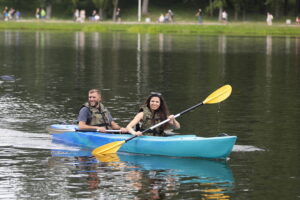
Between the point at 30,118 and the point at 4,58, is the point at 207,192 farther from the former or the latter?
the point at 4,58

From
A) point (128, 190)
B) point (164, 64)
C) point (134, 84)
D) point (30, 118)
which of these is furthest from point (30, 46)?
point (128, 190)

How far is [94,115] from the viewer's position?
1909cm

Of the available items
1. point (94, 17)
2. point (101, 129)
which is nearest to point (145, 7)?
point (94, 17)

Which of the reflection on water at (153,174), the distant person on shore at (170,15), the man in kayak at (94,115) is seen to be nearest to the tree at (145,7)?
the distant person on shore at (170,15)

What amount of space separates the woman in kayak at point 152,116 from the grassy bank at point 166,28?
6126 cm

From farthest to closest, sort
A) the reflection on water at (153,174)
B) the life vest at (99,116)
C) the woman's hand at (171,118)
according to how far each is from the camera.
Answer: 1. the life vest at (99,116)
2. the woman's hand at (171,118)
3. the reflection on water at (153,174)

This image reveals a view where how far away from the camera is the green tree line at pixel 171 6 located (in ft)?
308

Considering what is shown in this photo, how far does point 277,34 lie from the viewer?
Answer: 78938 mm

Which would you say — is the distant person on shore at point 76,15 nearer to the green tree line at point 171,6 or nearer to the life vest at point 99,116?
the green tree line at point 171,6

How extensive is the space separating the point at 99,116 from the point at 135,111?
6.15 metres

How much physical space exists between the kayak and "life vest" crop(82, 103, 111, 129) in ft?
1.32

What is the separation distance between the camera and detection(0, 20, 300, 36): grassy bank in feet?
259

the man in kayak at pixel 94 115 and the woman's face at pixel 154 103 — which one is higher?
the woman's face at pixel 154 103

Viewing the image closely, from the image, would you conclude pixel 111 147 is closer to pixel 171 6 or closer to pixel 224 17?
pixel 224 17
